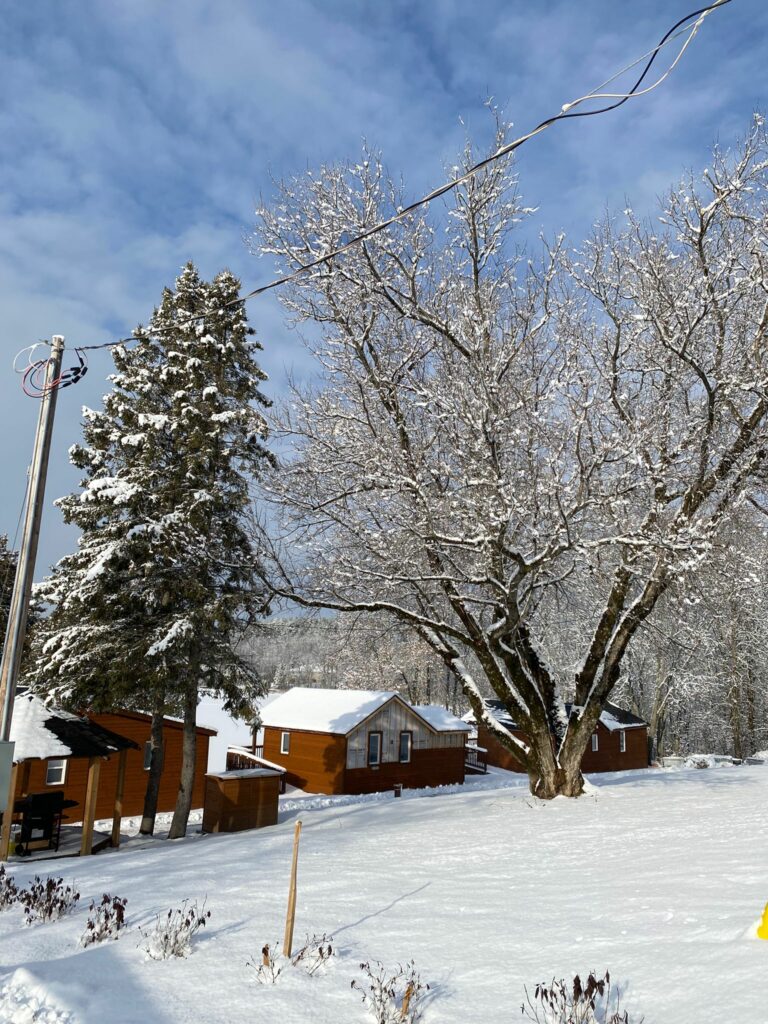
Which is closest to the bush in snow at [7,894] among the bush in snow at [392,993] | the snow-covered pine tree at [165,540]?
the bush in snow at [392,993]

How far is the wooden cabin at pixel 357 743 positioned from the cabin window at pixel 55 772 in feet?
34.1

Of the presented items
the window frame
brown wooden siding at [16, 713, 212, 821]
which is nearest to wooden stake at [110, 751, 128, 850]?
brown wooden siding at [16, 713, 212, 821]

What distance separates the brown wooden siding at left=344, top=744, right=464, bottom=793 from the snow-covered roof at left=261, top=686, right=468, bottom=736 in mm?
1453

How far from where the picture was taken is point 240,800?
782 inches

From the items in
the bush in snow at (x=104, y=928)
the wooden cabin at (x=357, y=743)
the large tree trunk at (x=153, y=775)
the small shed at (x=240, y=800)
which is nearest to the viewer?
the bush in snow at (x=104, y=928)

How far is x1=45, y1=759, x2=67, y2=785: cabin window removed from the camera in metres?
23.9

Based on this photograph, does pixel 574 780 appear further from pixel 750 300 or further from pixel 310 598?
pixel 750 300

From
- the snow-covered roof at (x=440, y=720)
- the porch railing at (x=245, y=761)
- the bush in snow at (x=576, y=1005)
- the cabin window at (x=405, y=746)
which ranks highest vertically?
the snow-covered roof at (x=440, y=720)

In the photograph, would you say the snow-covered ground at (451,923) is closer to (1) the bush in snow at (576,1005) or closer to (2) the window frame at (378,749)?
(1) the bush in snow at (576,1005)

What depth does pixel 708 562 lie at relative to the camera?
36.7ft

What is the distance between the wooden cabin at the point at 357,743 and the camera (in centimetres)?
3209

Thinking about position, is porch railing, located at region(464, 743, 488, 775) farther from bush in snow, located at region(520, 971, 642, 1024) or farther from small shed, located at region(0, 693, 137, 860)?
bush in snow, located at region(520, 971, 642, 1024)

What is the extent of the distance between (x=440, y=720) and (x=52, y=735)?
25376 millimetres

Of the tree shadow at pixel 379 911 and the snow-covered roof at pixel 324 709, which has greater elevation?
the snow-covered roof at pixel 324 709
